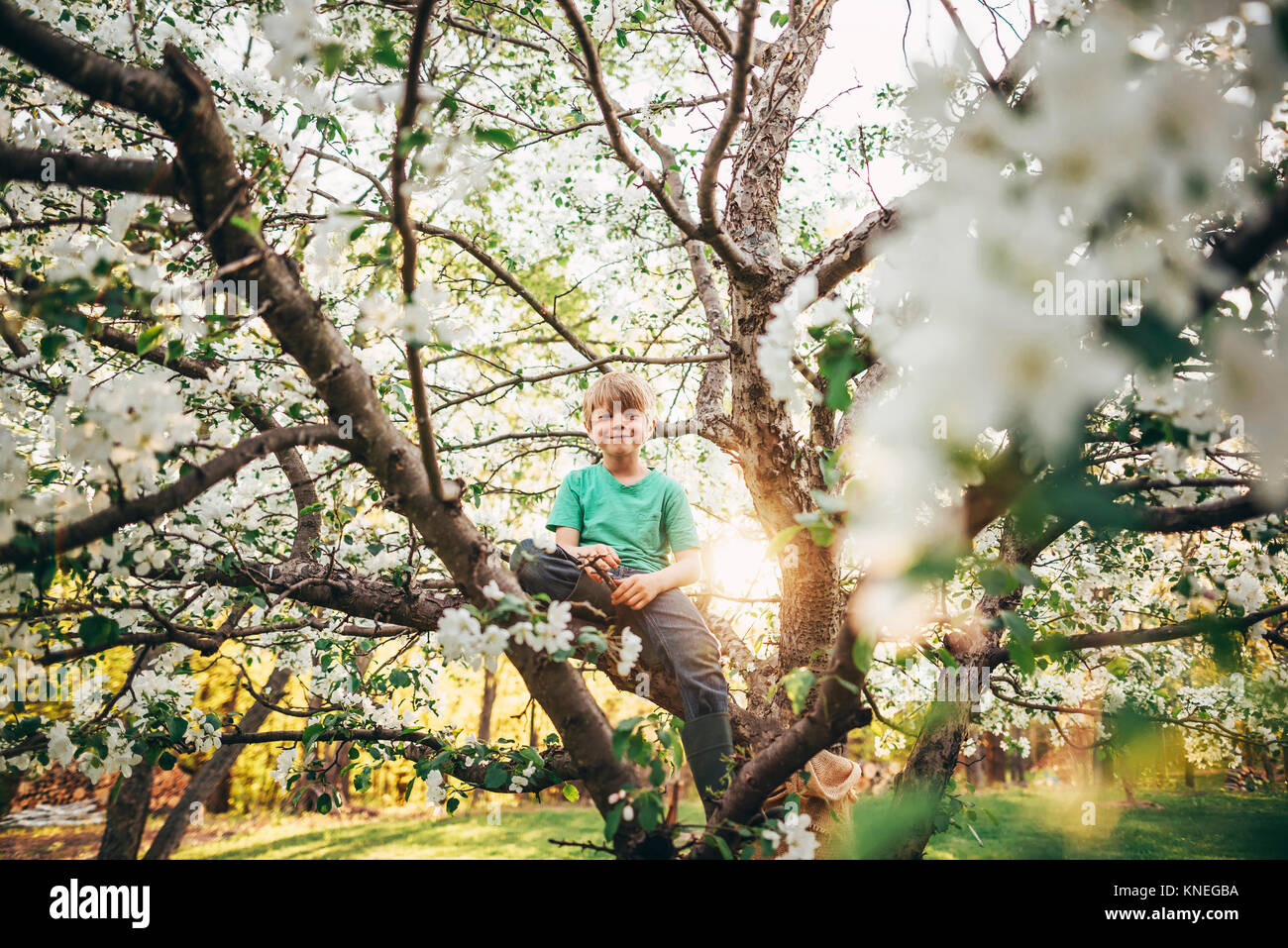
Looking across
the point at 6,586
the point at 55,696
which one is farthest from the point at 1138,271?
the point at 55,696

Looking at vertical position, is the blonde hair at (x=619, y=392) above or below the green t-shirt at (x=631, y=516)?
above

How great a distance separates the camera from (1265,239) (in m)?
0.68

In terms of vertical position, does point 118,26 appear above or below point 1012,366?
above

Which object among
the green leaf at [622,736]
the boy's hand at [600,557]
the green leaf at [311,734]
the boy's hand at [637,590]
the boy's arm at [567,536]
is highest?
the boy's arm at [567,536]

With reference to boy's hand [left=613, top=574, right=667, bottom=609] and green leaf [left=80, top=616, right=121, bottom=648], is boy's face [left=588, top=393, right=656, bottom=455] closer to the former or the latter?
boy's hand [left=613, top=574, right=667, bottom=609]

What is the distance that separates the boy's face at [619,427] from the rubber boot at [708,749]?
110cm

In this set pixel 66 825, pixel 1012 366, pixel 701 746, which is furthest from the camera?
pixel 66 825

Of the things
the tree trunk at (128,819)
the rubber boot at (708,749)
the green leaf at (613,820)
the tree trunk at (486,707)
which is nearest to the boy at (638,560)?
the rubber boot at (708,749)

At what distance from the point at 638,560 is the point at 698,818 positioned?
816cm

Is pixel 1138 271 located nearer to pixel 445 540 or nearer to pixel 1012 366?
pixel 1012 366

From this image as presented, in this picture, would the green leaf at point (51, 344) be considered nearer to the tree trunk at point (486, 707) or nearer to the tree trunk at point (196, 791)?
the tree trunk at point (196, 791)

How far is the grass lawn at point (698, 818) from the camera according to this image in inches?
299

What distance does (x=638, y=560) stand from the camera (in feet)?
7.44

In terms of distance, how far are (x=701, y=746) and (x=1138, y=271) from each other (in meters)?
1.51
